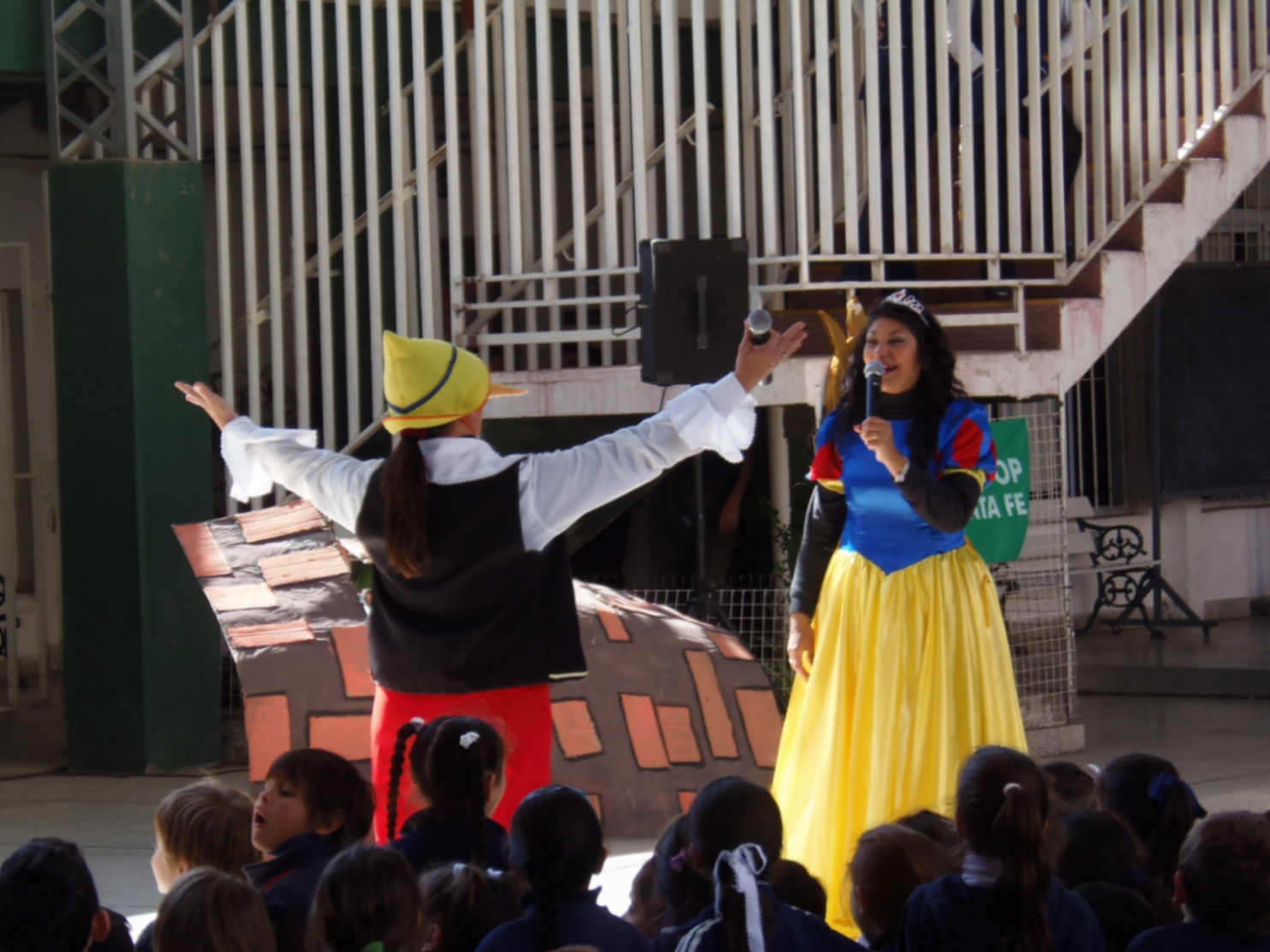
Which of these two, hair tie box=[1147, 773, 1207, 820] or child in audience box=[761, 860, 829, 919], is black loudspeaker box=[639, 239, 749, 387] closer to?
hair tie box=[1147, 773, 1207, 820]

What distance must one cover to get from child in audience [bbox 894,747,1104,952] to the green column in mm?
4612

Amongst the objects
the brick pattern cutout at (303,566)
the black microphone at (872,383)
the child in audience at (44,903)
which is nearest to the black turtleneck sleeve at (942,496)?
the black microphone at (872,383)

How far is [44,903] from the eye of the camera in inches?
93.7

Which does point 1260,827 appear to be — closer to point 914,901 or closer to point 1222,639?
point 914,901

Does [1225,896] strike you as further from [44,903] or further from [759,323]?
[44,903]

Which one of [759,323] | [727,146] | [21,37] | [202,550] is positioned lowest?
[202,550]

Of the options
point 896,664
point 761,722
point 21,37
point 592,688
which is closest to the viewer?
Result: point 896,664

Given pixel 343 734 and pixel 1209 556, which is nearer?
pixel 343 734

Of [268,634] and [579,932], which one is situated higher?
[268,634]

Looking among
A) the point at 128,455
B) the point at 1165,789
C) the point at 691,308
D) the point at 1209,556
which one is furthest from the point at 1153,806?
the point at 1209,556

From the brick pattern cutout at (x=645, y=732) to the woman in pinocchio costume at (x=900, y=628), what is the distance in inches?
67.0

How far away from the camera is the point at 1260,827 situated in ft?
8.46

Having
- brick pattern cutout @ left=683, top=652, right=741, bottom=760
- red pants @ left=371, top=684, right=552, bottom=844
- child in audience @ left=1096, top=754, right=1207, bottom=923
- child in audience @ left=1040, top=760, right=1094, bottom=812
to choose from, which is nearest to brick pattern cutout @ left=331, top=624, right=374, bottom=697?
brick pattern cutout @ left=683, top=652, right=741, bottom=760

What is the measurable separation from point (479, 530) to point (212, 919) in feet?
3.49
